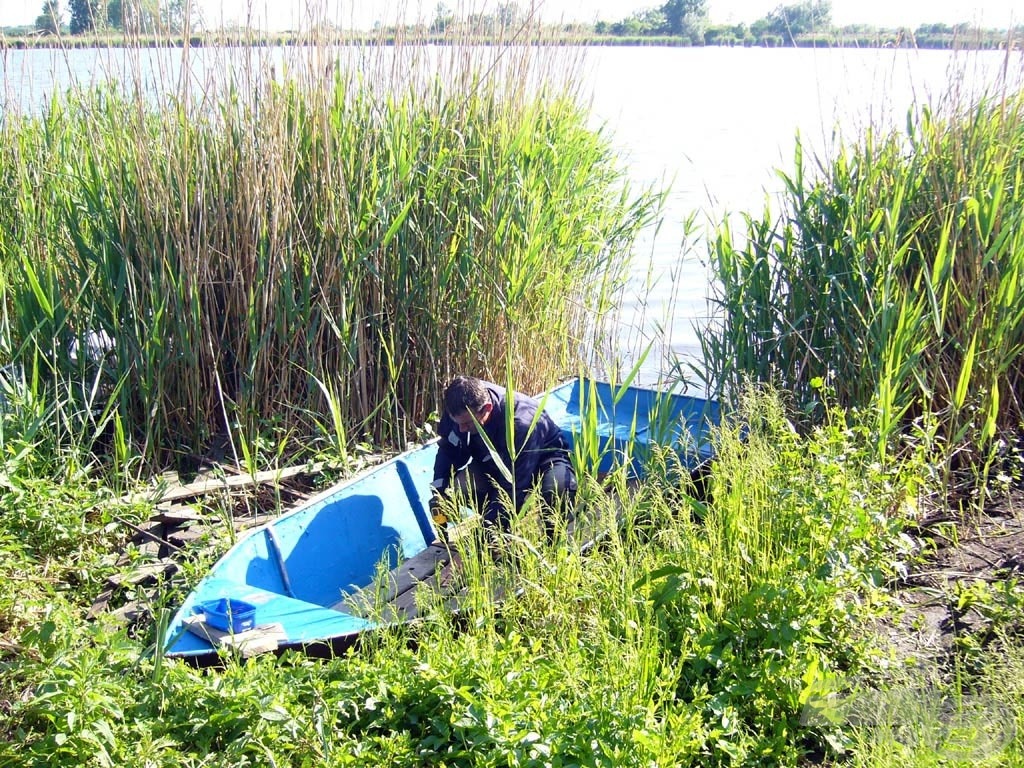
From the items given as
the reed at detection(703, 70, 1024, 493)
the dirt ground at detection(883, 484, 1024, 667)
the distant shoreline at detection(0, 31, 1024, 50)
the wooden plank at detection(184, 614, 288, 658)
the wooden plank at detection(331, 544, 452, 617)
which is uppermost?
the distant shoreline at detection(0, 31, 1024, 50)

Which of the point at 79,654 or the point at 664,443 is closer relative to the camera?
the point at 79,654

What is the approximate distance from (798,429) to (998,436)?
0.95m

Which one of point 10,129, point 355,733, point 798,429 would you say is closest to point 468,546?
point 355,733

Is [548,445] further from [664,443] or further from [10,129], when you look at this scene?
[10,129]

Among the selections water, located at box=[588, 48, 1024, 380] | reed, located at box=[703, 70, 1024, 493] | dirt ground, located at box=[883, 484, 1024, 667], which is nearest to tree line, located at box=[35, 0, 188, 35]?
water, located at box=[588, 48, 1024, 380]

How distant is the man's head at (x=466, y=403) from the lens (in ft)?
14.5

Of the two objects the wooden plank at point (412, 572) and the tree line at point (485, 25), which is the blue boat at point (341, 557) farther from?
the tree line at point (485, 25)

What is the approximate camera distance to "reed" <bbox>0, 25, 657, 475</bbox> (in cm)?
497

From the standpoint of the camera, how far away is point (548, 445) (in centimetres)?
470

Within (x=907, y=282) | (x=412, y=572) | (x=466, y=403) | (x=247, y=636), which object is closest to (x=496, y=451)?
(x=466, y=403)

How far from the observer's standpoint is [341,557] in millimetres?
4309

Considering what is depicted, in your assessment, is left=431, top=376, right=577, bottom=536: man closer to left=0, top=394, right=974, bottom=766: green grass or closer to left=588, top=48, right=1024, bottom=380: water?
left=588, top=48, right=1024, bottom=380: water

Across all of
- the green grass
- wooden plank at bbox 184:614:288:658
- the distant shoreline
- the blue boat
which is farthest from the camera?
the distant shoreline

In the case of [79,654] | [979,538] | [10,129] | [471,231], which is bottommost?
[979,538]
